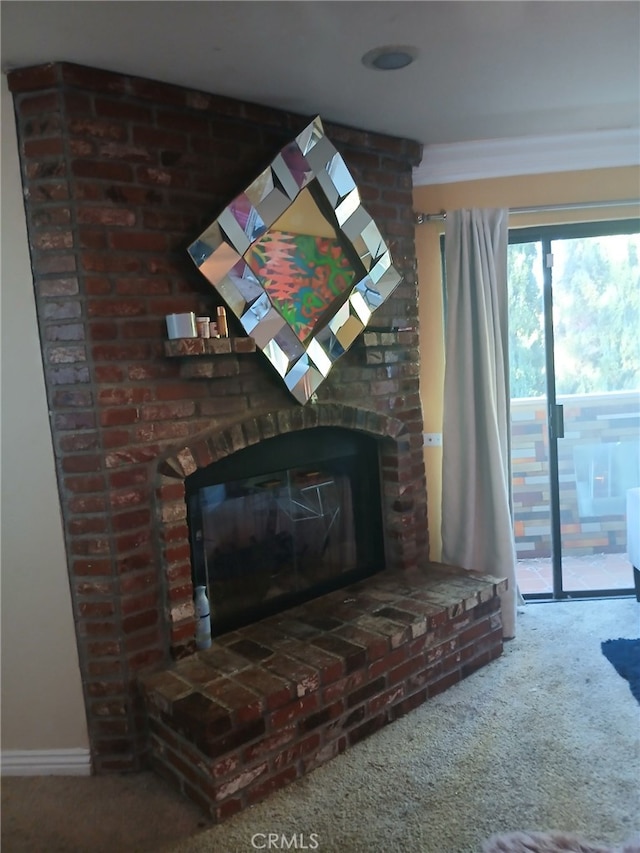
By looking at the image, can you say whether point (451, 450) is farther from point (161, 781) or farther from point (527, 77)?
point (161, 781)

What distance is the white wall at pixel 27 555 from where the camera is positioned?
199 centimetres

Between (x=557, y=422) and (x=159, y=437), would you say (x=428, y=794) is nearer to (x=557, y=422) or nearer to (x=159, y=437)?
(x=159, y=437)

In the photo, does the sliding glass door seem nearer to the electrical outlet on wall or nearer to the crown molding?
the crown molding

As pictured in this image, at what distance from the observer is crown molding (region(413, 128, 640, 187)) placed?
117 inches

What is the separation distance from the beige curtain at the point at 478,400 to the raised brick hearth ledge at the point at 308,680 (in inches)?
11.2

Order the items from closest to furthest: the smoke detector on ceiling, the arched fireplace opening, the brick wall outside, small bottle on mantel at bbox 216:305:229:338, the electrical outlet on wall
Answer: the smoke detector on ceiling → small bottle on mantel at bbox 216:305:229:338 → the arched fireplace opening → the electrical outlet on wall → the brick wall outside

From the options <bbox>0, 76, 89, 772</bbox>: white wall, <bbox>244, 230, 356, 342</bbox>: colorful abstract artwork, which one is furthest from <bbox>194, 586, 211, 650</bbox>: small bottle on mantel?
<bbox>244, 230, 356, 342</bbox>: colorful abstract artwork

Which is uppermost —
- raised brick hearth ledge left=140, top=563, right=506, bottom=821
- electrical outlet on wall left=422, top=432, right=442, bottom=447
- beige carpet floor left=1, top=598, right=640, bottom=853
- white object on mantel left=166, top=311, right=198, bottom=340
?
white object on mantel left=166, top=311, right=198, bottom=340

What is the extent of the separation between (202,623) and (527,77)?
2.25 metres

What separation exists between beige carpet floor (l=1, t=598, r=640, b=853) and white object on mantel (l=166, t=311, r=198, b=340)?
4.81 ft

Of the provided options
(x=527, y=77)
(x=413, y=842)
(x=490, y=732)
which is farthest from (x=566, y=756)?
(x=527, y=77)

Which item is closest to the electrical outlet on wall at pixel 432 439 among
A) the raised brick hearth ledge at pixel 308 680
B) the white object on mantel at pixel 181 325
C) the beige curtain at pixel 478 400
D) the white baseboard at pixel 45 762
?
the beige curtain at pixel 478 400

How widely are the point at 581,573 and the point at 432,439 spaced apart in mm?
1197

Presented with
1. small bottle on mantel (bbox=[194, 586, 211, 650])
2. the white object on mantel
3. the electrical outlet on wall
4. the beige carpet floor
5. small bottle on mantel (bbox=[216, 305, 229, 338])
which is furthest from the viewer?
the electrical outlet on wall
